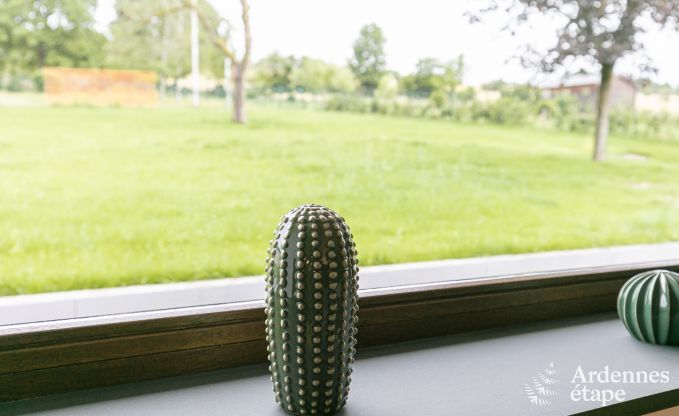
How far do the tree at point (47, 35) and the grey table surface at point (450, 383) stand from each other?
0.64 meters

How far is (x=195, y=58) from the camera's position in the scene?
149 centimetres

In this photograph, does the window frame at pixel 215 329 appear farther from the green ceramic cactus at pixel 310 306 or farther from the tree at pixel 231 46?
the tree at pixel 231 46

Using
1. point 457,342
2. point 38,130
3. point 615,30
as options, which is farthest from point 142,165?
point 615,30

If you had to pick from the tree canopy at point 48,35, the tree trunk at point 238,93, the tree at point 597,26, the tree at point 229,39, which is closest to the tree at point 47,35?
the tree canopy at point 48,35

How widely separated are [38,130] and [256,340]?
60 cm

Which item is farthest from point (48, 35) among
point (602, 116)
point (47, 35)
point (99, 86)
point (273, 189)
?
point (602, 116)

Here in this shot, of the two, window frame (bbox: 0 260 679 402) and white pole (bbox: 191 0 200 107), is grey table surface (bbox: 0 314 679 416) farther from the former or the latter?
white pole (bbox: 191 0 200 107)

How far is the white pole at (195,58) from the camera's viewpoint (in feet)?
4.84

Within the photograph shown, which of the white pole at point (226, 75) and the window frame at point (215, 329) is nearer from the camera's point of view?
the window frame at point (215, 329)

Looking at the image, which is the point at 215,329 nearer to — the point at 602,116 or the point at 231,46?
the point at 231,46

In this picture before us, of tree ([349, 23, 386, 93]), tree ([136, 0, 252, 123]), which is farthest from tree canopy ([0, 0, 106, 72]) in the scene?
tree ([349, 23, 386, 93])

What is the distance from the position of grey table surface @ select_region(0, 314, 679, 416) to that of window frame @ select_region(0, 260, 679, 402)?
24 millimetres

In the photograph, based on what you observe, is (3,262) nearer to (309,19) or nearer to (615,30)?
(309,19)

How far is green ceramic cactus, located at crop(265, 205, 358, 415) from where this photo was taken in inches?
41.1
